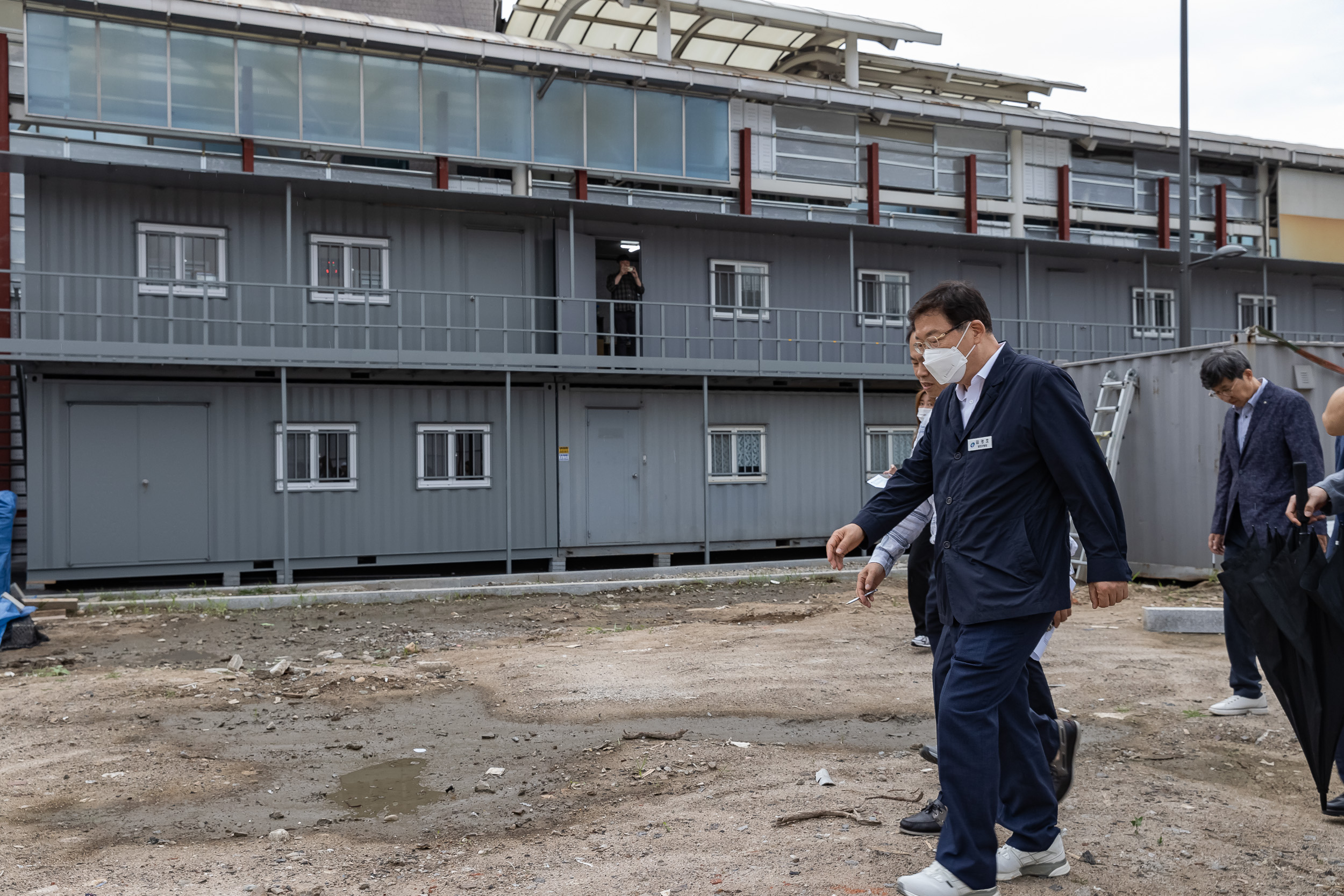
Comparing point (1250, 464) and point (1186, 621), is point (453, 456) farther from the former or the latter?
point (1250, 464)

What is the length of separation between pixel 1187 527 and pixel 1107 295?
11.4 m

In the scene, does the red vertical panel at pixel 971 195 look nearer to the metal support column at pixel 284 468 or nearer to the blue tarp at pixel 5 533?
the metal support column at pixel 284 468

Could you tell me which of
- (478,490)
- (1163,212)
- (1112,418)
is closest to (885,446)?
(1112,418)

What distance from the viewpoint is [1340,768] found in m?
3.82

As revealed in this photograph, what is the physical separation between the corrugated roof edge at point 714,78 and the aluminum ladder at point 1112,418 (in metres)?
9.03

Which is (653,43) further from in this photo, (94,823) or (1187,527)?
(94,823)

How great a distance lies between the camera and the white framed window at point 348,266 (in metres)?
16.1

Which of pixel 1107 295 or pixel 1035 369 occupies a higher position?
pixel 1107 295

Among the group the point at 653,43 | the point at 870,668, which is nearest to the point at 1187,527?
the point at 870,668

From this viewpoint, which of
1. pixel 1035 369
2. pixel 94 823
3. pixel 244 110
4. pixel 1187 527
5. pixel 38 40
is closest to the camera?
pixel 1035 369

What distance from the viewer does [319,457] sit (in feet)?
51.4

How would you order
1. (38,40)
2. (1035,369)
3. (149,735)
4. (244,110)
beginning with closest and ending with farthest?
(1035,369), (149,735), (38,40), (244,110)

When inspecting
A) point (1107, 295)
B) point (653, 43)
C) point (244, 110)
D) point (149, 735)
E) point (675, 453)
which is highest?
point (653, 43)

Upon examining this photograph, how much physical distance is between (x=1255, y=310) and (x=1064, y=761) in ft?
77.6
